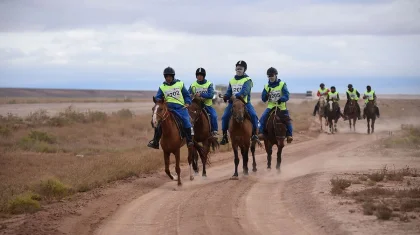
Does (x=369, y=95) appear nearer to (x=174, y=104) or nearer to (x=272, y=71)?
(x=272, y=71)

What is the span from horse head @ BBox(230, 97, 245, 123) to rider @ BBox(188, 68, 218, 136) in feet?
3.88

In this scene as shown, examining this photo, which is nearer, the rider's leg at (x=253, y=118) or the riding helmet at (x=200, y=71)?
the rider's leg at (x=253, y=118)

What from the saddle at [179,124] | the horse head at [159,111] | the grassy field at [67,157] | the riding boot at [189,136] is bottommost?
the grassy field at [67,157]

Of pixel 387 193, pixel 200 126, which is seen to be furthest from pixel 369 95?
pixel 387 193

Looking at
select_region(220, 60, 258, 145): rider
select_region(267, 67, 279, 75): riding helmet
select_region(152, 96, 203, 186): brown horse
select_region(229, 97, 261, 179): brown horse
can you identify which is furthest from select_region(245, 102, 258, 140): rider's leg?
select_region(152, 96, 203, 186): brown horse

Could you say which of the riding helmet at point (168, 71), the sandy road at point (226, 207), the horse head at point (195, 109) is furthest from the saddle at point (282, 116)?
the riding helmet at point (168, 71)

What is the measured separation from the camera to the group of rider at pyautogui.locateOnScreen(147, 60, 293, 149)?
16.4 m

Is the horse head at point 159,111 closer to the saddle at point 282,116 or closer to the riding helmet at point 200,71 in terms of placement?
the riding helmet at point 200,71

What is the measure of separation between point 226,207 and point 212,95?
654 cm

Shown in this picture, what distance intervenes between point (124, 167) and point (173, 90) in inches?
128

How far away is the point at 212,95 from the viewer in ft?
59.8

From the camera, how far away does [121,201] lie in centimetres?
1361

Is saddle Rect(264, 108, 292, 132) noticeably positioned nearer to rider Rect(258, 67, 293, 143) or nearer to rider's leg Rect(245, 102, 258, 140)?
rider Rect(258, 67, 293, 143)

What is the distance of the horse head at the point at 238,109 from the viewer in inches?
664
